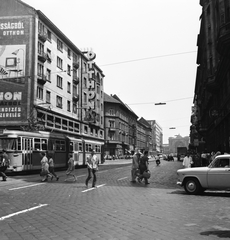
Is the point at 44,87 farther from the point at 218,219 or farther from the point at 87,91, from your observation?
the point at 218,219

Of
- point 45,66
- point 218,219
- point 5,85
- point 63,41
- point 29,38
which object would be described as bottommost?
point 218,219

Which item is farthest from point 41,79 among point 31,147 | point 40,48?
point 31,147

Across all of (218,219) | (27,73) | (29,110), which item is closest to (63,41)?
(27,73)

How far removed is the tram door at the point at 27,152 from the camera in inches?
878

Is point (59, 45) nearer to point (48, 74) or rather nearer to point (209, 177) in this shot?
point (48, 74)

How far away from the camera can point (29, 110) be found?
113 ft

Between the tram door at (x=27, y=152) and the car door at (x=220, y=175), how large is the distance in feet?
48.9

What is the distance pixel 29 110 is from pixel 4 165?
1721 centimetres

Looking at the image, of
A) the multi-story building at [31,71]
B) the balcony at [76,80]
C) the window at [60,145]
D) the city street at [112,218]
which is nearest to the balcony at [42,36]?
the multi-story building at [31,71]

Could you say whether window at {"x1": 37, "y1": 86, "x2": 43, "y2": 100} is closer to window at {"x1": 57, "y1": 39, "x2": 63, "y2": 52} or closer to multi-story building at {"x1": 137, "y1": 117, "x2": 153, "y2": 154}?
window at {"x1": 57, "y1": 39, "x2": 63, "y2": 52}

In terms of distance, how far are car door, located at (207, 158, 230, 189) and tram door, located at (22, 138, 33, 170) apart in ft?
48.9

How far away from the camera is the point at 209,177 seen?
11.4 metres

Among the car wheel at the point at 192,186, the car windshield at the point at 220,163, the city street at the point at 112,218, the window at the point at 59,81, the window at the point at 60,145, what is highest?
the window at the point at 59,81

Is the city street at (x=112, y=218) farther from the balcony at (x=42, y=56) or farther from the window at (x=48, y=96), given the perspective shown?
the window at (x=48, y=96)
